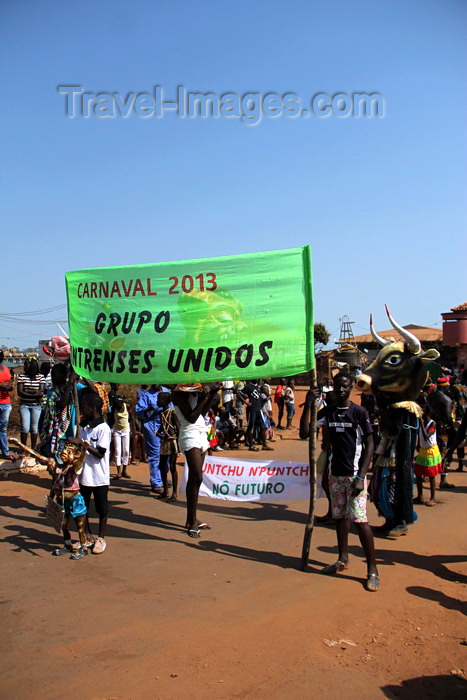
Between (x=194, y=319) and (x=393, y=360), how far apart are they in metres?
2.50

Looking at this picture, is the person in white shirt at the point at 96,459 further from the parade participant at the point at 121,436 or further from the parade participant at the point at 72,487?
the parade participant at the point at 121,436

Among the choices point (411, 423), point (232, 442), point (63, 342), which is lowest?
point (232, 442)

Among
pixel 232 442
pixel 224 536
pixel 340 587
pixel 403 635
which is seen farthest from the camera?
pixel 232 442

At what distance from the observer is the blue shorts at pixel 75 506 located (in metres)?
6.00

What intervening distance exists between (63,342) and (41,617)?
11.5 feet

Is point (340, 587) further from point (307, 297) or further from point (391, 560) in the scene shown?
point (307, 297)

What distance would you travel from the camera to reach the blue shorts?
6.00 metres

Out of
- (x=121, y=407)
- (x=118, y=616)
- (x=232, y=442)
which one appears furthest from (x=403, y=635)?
(x=232, y=442)

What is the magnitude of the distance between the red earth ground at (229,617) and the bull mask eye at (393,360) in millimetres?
1967

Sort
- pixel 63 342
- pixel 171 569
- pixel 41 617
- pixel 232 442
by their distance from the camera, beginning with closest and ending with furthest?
pixel 41 617, pixel 171 569, pixel 63 342, pixel 232 442

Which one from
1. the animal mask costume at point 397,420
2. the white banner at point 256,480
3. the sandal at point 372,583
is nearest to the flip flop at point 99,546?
the white banner at point 256,480

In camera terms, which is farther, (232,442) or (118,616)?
(232,442)

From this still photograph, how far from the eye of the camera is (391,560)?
6004 mm

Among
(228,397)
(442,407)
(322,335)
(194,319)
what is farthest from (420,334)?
(194,319)
